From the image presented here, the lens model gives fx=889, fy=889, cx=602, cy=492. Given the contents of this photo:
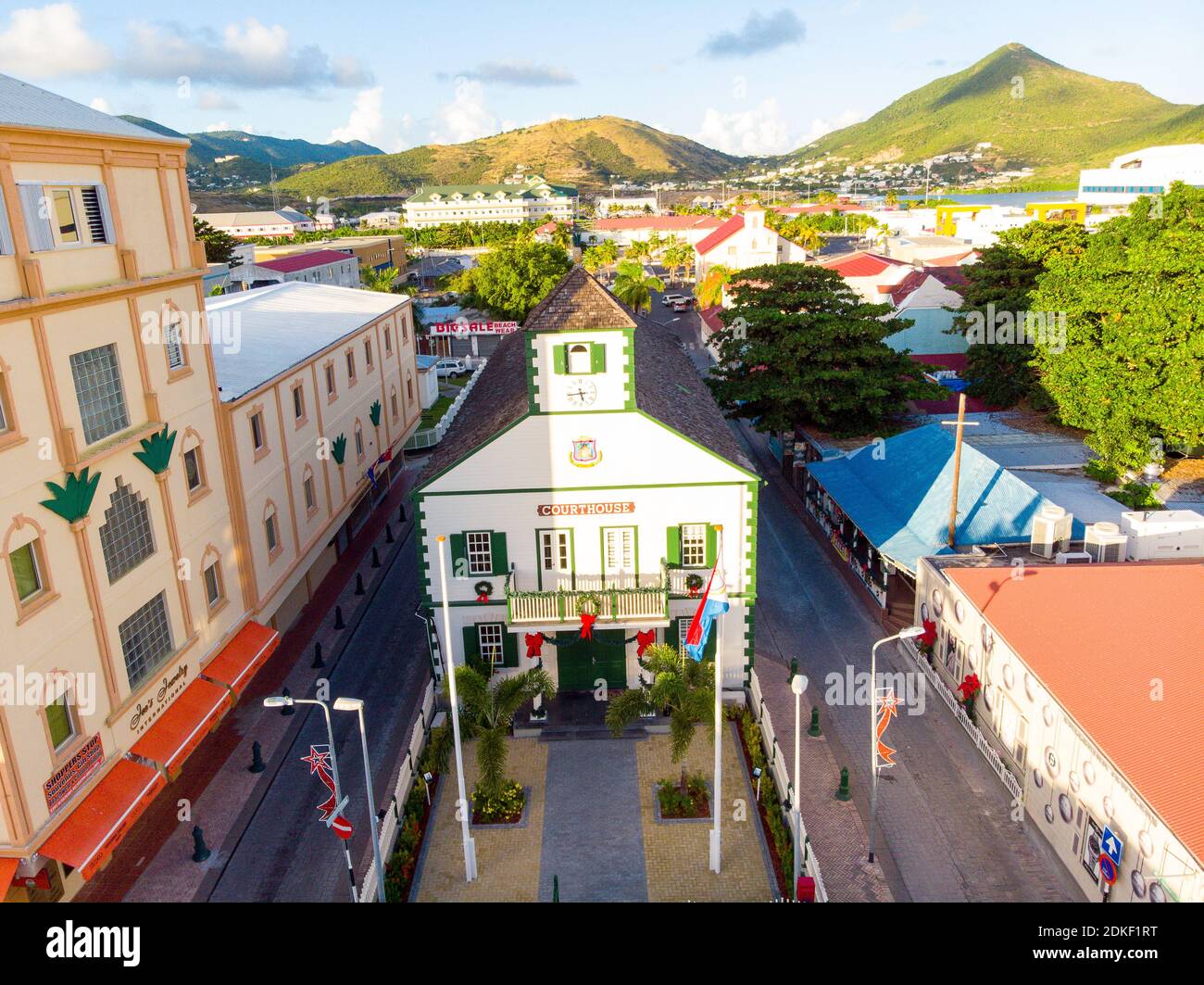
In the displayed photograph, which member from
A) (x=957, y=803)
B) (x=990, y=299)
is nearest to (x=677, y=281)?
(x=990, y=299)

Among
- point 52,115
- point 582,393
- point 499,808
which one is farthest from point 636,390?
point 52,115

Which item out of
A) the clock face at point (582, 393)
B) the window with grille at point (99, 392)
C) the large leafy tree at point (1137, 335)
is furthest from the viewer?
the large leafy tree at point (1137, 335)

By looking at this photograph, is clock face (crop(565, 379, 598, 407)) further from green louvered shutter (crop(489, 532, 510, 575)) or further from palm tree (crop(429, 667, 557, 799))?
palm tree (crop(429, 667, 557, 799))

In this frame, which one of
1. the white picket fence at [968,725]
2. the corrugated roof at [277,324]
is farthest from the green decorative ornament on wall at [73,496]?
the white picket fence at [968,725]

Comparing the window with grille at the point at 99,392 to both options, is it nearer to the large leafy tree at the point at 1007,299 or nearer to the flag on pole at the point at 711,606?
the flag on pole at the point at 711,606

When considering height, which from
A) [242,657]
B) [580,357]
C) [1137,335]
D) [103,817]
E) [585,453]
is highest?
[580,357]

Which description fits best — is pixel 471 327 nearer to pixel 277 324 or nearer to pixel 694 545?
pixel 277 324

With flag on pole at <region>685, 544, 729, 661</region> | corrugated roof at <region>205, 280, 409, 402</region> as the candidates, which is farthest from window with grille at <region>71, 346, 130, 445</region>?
flag on pole at <region>685, 544, 729, 661</region>

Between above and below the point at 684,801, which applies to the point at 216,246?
Result: above
